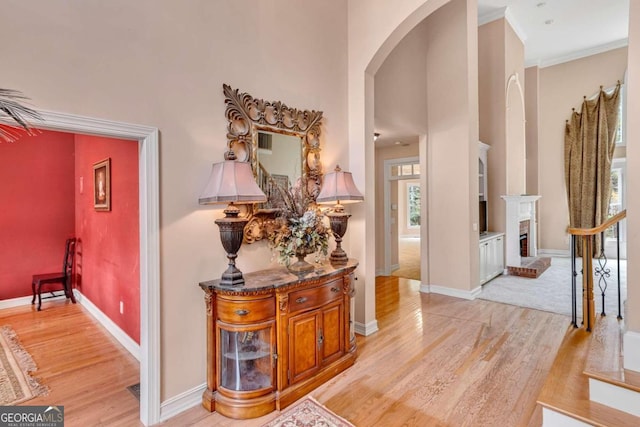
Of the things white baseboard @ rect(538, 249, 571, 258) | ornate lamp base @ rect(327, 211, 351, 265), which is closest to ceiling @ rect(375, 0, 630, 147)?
ornate lamp base @ rect(327, 211, 351, 265)

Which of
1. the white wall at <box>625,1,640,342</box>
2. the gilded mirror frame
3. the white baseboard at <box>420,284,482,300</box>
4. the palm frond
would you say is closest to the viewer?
the palm frond

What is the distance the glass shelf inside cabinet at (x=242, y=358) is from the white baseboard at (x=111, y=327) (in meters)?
1.41

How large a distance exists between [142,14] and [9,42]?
2.60 ft

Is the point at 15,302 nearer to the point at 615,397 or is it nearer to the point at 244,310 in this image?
the point at 244,310

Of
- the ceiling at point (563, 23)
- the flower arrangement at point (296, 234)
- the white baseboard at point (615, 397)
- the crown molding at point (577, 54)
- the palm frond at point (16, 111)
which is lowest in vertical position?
the white baseboard at point (615, 397)

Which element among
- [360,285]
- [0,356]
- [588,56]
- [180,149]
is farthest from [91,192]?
[588,56]

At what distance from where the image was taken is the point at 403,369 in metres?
2.91

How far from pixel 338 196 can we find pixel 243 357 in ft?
5.33

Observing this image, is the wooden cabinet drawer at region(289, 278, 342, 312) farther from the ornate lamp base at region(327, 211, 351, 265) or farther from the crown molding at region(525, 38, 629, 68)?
the crown molding at region(525, 38, 629, 68)

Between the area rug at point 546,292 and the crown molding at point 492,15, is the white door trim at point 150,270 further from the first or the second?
the crown molding at point 492,15

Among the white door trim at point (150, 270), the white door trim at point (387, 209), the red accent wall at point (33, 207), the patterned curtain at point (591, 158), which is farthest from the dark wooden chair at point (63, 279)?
the patterned curtain at point (591, 158)

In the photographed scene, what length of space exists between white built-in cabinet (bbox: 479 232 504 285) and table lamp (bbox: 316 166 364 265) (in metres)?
3.49

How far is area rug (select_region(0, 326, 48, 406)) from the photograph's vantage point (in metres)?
2.55

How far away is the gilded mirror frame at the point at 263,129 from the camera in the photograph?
8.78 feet
